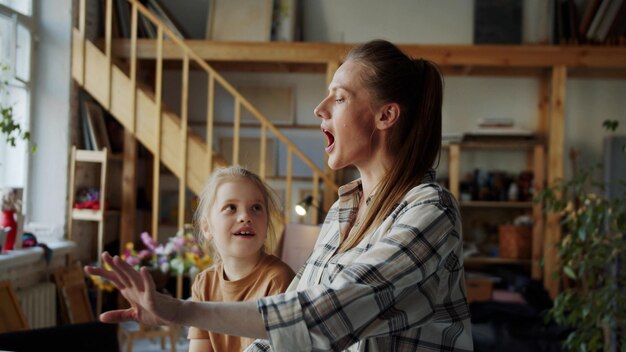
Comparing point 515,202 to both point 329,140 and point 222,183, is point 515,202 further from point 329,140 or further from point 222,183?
point 329,140

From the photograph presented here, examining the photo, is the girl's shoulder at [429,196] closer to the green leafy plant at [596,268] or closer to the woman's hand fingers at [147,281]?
the woman's hand fingers at [147,281]

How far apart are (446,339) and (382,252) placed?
21 centimetres

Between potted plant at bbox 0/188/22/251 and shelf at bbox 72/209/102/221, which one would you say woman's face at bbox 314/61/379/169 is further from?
shelf at bbox 72/209/102/221

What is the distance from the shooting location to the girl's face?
1.66 m

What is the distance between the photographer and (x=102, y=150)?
5676 millimetres

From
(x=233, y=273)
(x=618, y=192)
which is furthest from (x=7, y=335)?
(x=618, y=192)

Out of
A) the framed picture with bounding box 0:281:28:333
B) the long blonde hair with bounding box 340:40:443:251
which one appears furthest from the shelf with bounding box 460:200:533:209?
the long blonde hair with bounding box 340:40:443:251

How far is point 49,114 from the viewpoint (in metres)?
5.39

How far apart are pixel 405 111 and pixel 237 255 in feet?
2.02

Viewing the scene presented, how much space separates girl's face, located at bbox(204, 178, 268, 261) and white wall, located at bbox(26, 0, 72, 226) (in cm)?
404

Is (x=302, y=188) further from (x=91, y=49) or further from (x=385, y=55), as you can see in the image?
(x=385, y=55)

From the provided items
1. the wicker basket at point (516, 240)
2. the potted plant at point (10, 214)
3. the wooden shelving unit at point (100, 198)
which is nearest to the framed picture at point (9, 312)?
the potted plant at point (10, 214)

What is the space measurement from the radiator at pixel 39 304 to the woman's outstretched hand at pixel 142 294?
378cm

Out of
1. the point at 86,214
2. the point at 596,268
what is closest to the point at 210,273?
the point at 596,268
